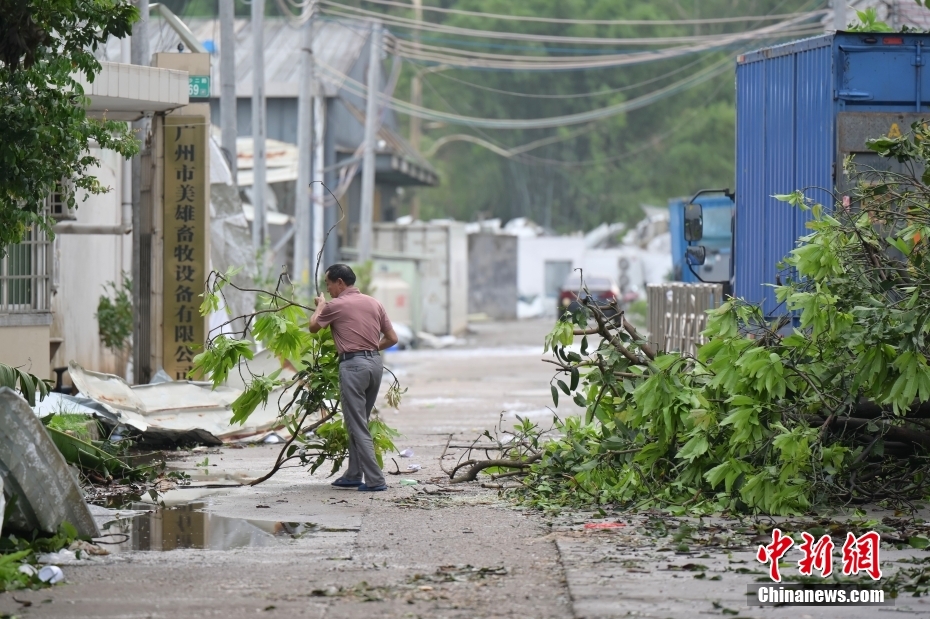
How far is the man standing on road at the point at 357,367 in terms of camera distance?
10.2m

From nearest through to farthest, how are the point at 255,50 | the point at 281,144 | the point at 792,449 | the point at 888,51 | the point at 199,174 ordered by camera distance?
the point at 792,449 < the point at 888,51 < the point at 199,174 < the point at 255,50 < the point at 281,144

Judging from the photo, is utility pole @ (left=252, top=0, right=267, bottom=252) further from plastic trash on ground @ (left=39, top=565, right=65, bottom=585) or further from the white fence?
plastic trash on ground @ (left=39, top=565, right=65, bottom=585)

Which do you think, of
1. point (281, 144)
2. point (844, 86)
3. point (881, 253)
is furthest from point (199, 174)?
point (281, 144)

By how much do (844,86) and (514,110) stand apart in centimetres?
5695

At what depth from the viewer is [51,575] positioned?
22.2 feet

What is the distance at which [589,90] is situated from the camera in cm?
6462

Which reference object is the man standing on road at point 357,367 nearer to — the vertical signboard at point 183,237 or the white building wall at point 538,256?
the vertical signboard at point 183,237

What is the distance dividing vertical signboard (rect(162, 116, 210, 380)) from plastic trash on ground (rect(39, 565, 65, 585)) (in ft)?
28.9

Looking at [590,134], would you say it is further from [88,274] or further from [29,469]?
[29,469]

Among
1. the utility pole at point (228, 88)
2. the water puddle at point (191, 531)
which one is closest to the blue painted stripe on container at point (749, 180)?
the water puddle at point (191, 531)

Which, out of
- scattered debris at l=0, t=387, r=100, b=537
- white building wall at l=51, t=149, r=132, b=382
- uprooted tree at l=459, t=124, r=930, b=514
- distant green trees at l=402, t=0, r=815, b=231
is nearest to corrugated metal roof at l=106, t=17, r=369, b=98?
white building wall at l=51, t=149, r=132, b=382

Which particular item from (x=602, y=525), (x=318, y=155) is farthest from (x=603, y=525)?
(x=318, y=155)

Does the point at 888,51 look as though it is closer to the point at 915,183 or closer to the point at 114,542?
the point at 915,183

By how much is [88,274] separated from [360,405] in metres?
9.06
